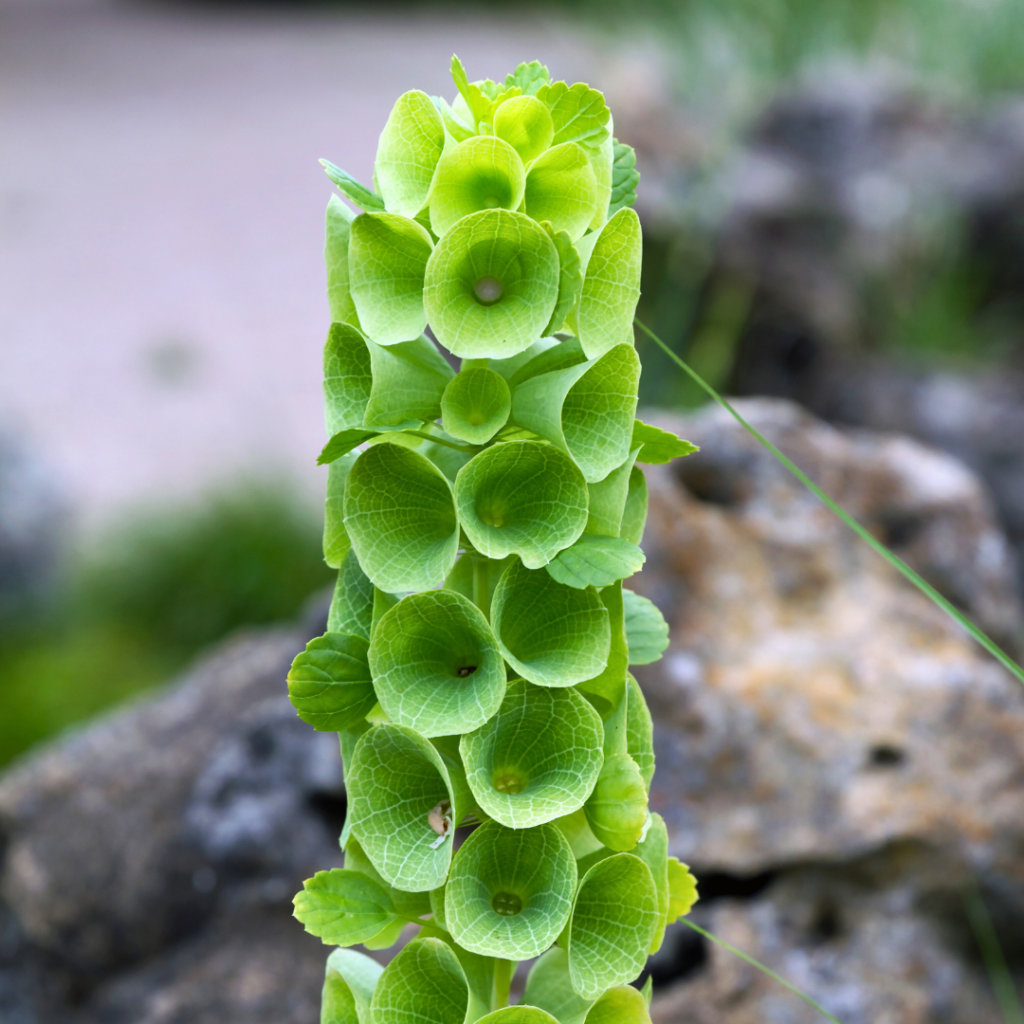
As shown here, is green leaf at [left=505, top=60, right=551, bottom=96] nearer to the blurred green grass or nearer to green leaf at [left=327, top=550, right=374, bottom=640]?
green leaf at [left=327, top=550, right=374, bottom=640]

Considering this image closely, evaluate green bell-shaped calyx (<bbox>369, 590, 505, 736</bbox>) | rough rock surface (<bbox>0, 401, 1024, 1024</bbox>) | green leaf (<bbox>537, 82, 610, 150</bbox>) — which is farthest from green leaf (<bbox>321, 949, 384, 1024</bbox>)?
rough rock surface (<bbox>0, 401, 1024, 1024</bbox>)

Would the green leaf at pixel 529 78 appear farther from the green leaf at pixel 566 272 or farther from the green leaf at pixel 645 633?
the green leaf at pixel 645 633

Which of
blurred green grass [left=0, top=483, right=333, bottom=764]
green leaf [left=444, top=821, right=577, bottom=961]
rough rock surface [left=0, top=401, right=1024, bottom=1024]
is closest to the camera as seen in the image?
green leaf [left=444, top=821, right=577, bottom=961]

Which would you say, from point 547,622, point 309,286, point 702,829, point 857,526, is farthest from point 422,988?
point 309,286

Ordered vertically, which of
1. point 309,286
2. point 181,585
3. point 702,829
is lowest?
point 309,286

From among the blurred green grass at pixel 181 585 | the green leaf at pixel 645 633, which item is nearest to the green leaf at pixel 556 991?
the green leaf at pixel 645 633

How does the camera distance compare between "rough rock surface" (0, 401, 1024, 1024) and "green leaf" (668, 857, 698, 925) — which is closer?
"green leaf" (668, 857, 698, 925)

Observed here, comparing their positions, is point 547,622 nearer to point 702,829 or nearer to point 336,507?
point 336,507
